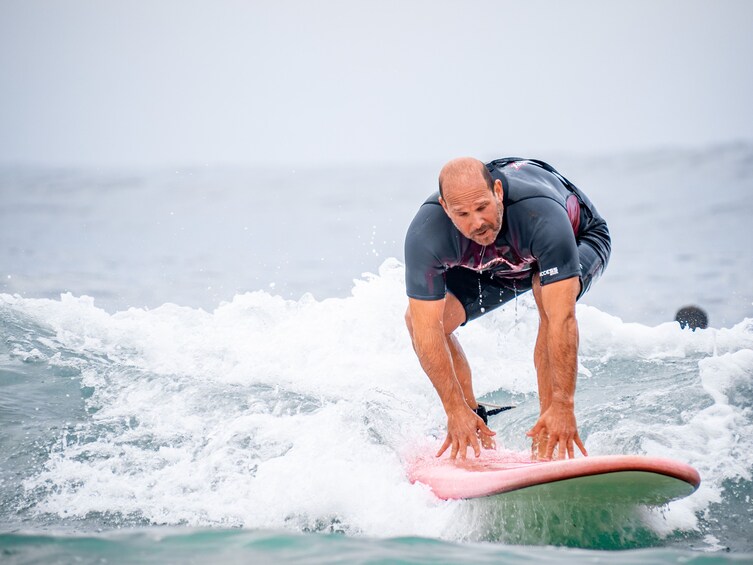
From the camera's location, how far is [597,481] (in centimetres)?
350

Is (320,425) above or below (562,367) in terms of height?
below

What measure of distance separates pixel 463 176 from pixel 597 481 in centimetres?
150

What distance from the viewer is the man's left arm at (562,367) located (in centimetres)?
393

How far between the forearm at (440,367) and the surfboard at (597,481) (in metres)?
0.50

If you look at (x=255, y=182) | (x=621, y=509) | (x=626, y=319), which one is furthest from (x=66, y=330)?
(x=255, y=182)

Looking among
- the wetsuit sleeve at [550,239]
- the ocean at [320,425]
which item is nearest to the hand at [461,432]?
the ocean at [320,425]

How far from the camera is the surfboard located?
3.44 meters

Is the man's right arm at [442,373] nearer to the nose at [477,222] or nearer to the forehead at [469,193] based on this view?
the nose at [477,222]

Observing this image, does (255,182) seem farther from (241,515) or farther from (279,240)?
(241,515)

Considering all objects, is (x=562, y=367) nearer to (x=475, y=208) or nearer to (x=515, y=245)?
(x=515, y=245)

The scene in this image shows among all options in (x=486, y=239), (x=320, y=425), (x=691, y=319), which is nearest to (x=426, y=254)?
(x=486, y=239)

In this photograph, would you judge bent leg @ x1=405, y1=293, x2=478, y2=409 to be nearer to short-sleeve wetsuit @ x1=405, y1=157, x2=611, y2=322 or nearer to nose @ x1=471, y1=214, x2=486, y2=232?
short-sleeve wetsuit @ x1=405, y1=157, x2=611, y2=322

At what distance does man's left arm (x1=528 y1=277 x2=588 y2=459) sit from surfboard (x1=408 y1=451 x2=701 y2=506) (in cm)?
27

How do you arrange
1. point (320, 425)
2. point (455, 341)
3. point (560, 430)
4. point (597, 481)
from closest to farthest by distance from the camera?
point (597, 481) → point (560, 430) → point (320, 425) → point (455, 341)
